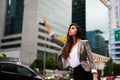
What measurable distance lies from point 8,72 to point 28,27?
242 feet

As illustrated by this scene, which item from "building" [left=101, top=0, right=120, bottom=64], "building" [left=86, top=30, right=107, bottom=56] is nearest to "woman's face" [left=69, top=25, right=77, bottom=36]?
"building" [left=101, top=0, right=120, bottom=64]

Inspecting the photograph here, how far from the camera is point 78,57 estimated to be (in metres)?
3.21

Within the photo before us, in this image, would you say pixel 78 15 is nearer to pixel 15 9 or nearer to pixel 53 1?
pixel 53 1

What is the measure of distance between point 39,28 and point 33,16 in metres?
4.35

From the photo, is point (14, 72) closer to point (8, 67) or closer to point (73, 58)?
point (8, 67)

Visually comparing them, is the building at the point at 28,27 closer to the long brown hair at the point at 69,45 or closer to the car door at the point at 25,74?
the car door at the point at 25,74

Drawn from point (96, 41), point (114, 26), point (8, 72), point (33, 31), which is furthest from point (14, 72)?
point (96, 41)

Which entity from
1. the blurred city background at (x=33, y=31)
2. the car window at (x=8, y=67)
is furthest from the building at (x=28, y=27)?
the car window at (x=8, y=67)

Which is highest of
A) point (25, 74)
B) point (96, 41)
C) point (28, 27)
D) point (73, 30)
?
point (28, 27)

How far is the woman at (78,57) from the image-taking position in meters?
3.10

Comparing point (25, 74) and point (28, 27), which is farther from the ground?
point (28, 27)

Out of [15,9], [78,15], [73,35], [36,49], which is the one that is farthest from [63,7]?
[73,35]

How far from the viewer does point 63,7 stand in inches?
4035

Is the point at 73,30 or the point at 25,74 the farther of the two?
the point at 25,74
